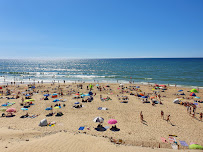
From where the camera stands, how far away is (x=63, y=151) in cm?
802

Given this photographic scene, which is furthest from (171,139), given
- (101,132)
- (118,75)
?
(118,75)

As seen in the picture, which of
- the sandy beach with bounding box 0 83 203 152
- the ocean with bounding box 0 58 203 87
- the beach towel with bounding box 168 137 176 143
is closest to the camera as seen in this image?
the sandy beach with bounding box 0 83 203 152

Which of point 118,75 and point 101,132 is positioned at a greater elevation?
point 118,75

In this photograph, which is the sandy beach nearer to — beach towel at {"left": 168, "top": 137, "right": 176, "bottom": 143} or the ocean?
beach towel at {"left": 168, "top": 137, "right": 176, "bottom": 143}

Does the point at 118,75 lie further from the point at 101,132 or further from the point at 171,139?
the point at 171,139

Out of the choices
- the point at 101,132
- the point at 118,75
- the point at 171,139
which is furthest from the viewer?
the point at 118,75

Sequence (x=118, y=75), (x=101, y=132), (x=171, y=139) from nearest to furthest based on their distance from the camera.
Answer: (x=171, y=139)
(x=101, y=132)
(x=118, y=75)

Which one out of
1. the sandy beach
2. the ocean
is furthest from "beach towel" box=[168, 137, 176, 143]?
the ocean

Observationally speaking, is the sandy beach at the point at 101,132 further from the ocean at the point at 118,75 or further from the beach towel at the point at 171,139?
the ocean at the point at 118,75

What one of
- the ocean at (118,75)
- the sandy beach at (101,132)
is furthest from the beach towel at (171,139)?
the ocean at (118,75)

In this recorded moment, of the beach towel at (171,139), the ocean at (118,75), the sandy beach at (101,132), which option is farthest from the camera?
the ocean at (118,75)

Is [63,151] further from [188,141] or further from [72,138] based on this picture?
[188,141]

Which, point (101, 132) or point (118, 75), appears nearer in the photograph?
point (101, 132)

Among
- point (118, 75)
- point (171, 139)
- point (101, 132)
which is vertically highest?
point (118, 75)
